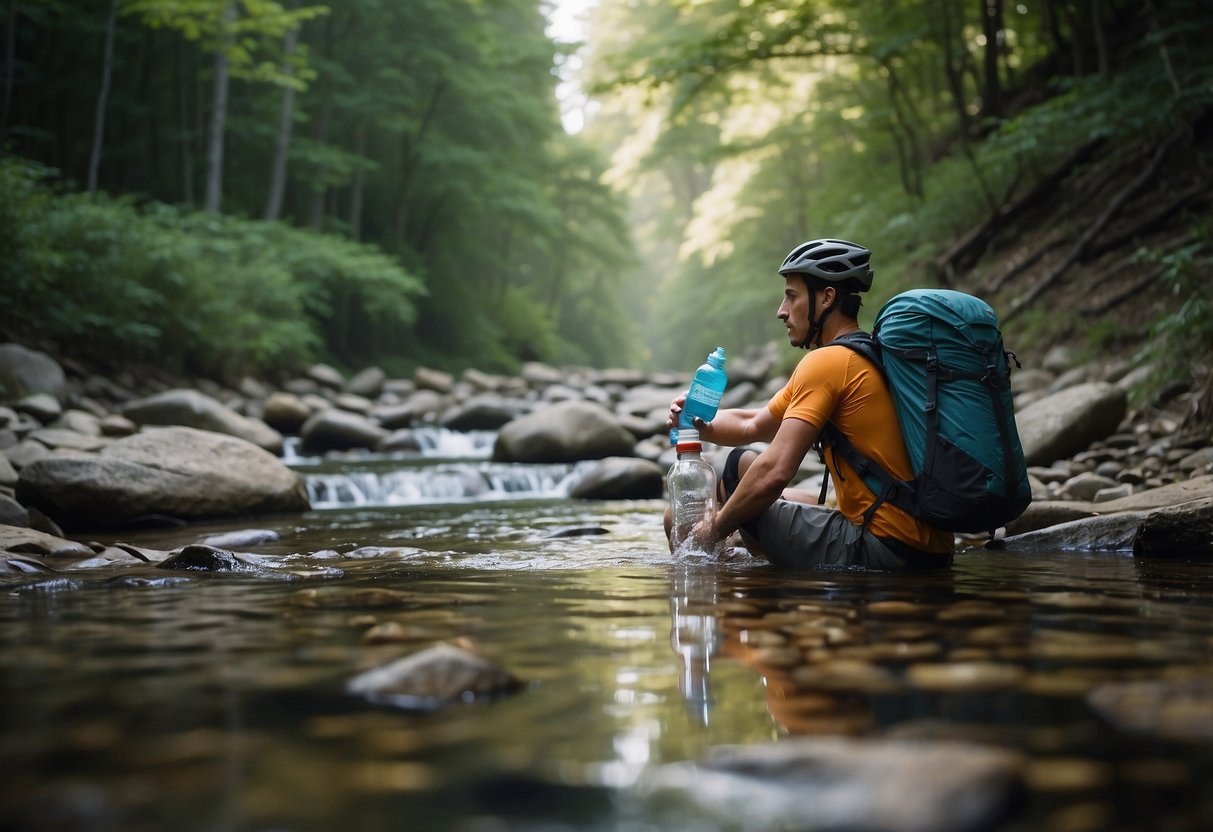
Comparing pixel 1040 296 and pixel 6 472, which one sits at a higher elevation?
pixel 1040 296

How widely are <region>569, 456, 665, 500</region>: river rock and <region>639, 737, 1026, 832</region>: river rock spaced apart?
7234 mm

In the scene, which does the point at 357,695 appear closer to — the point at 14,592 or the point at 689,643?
the point at 689,643

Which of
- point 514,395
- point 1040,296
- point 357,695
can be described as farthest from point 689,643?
point 514,395

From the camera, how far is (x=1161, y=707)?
1.92 metres

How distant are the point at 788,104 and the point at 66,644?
1843 cm

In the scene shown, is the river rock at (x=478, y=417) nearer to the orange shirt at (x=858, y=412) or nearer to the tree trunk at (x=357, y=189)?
the tree trunk at (x=357, y=189)

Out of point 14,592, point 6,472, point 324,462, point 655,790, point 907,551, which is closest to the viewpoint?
point 655,790

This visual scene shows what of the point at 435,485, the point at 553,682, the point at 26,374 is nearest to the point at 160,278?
the point at 26,374

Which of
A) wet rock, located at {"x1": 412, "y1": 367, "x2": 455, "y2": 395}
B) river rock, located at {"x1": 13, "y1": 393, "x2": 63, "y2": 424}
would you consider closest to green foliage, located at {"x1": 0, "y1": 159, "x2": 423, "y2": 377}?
wet rock, located at {"x1": 412, "y1": 367, "x2": 455, "y2": 395}

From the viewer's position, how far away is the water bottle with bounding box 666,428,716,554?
14.5ft

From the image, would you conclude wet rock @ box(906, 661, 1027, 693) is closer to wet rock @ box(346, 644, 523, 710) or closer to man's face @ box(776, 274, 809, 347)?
wet rock @ box(346, 644, 523, 710)

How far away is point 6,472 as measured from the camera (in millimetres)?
6754

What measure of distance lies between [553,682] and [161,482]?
17.5 feet

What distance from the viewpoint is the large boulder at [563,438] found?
11.1 m
